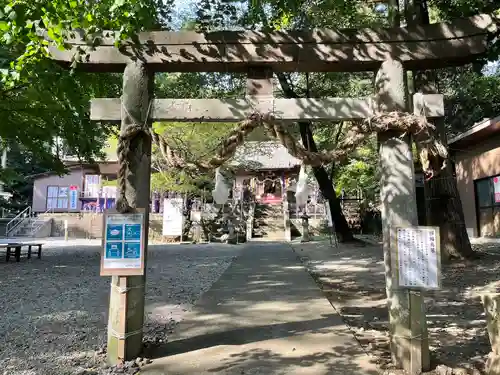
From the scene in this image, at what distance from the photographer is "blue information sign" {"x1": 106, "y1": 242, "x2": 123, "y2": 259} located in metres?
4.45

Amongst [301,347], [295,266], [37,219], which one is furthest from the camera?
[37,219]

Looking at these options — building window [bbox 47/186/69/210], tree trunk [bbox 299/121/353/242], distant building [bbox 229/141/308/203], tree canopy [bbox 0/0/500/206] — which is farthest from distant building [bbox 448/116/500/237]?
building window [bbox 47/186/69/210]

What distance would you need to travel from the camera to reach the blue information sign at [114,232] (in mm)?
4520

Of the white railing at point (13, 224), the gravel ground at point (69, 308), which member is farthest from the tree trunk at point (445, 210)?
the white railing at point (13, 224)

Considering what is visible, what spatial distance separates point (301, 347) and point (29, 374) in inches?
122

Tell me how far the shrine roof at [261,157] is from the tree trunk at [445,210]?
38.0 ft

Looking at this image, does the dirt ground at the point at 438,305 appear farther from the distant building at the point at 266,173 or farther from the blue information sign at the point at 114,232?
the distant building at the point at 266,173

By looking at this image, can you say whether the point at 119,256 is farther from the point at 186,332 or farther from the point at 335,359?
the point at 335,359

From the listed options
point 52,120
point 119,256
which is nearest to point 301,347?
point 119,256

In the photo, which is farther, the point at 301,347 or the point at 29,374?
the point at 301,347

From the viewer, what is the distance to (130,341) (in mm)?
4469

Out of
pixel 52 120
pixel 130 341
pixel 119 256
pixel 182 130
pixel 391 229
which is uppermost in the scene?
pixel 182 130

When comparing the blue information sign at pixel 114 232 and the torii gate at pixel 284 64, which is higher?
the torii gate at pixel 284 64

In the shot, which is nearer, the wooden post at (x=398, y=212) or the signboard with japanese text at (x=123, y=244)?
the wooden post at (x=398, y=212)
